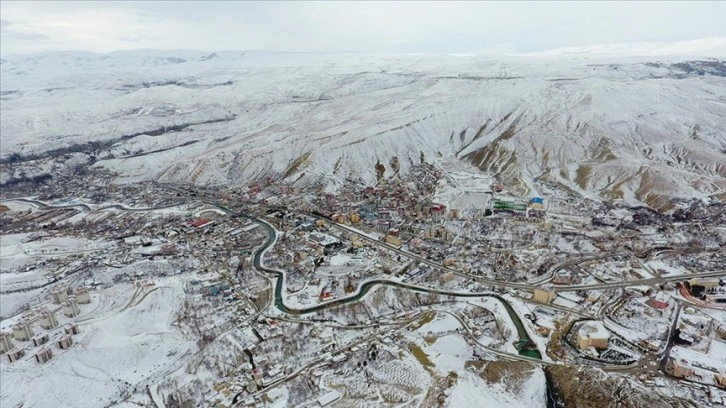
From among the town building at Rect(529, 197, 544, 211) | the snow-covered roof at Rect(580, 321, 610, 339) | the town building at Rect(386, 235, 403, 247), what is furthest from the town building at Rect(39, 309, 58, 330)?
the town building at Rect(529, 197, 544, 211)

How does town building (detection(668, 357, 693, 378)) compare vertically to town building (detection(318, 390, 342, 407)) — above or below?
above

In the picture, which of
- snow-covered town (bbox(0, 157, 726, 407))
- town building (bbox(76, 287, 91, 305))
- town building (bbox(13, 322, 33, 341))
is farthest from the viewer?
town building (bbox(76, 287, 91, 305))

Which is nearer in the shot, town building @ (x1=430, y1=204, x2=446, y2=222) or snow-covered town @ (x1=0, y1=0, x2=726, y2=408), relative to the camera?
snow-covered town @ (x1=0, y1=0, x2=726, y2=408)

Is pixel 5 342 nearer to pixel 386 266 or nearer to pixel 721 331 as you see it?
pixel 386 266

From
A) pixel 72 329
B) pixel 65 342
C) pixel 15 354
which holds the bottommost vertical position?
pixel 15 354

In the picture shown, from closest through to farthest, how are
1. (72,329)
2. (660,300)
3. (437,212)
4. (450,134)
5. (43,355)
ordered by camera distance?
(43,355) → (72,329) → (660,300) → (437,212) → (450,134)

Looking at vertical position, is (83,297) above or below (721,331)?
below

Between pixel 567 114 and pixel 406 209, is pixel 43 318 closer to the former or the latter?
pixel 406 209

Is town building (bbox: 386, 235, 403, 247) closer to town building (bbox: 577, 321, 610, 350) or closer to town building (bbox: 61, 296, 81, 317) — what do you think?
town building (bbox: 577, 321, 610, 350)

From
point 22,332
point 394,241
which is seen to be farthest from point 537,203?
point 22,332
